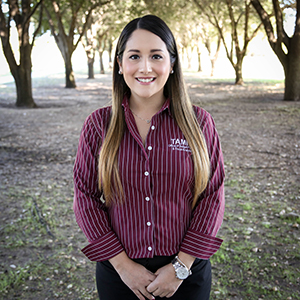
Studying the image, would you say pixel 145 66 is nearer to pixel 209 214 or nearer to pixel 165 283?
pixel 209 214

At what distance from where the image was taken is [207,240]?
203cm

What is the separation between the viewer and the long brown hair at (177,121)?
2.03 meters

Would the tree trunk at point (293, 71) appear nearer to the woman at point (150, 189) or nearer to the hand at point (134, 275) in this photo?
the woman at point (150, 189)

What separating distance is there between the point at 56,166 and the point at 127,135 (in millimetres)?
5530

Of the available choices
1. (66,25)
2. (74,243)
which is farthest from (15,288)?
(66,25)

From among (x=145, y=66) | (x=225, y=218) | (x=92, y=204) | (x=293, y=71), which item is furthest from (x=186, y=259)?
(x=293, y=71)

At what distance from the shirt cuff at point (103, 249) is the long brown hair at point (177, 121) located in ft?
→ 0.78

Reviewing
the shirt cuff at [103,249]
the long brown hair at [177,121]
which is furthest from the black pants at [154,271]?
the long brown hair at [177,121]

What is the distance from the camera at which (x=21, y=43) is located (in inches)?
562

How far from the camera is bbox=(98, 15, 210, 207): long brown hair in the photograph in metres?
2.03

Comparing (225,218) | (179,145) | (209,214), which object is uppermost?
(179,145)

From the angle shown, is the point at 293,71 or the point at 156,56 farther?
the point at 293,71

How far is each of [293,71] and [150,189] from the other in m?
13.9

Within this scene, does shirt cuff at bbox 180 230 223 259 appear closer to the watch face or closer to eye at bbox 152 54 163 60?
the watch face
